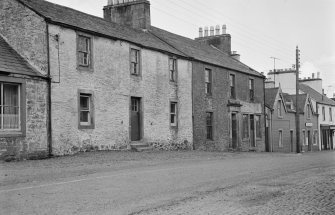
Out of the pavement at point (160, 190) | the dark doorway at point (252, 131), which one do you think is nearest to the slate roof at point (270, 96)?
the dark doorway at point (252, 131)

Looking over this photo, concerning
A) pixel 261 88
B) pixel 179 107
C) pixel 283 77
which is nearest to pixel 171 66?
pixel 179 107

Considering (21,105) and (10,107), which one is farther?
(21,105)

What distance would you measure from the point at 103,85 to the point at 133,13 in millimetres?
9933

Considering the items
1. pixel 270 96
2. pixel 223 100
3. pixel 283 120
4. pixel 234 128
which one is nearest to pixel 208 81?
pixel 223 100

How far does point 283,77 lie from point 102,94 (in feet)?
125

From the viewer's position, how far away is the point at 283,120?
45406mm

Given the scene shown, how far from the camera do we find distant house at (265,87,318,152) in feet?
141

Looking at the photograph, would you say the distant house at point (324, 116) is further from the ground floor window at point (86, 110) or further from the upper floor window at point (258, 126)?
the ground floor window at point (86, 110)

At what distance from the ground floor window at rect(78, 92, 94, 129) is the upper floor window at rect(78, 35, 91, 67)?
1494 millimetres

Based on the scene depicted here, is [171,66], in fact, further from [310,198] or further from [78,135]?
[310,198]

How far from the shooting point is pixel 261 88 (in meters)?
41.2

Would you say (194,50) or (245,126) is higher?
(194,50)

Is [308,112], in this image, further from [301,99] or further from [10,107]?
[10,107]

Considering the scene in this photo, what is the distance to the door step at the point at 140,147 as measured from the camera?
24328 millimetres
